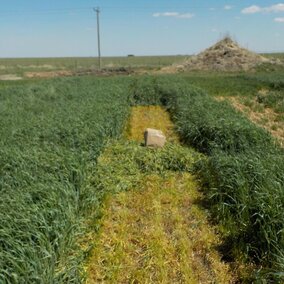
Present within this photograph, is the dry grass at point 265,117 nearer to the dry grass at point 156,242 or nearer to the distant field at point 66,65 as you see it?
the dry grass at point 156,242

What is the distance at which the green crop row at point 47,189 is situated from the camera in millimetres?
3625

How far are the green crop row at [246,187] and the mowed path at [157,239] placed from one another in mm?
333

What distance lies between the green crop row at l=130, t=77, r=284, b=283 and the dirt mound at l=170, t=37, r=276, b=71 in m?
33.5

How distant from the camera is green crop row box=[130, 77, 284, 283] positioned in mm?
4406

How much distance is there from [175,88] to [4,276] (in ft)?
49.2

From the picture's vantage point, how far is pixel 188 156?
814 cm

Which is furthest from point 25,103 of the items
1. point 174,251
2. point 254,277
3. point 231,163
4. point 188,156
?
point 254,277

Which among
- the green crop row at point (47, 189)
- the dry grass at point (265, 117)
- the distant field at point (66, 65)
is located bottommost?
the dry grass at point (265, 117)

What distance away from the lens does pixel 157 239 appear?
4945 millimetres

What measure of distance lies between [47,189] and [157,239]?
167cm

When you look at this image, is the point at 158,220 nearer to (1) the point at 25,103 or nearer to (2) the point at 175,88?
(1) the point at 25,103

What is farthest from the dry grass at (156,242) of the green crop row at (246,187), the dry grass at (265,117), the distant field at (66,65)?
the distant field at (66,65)

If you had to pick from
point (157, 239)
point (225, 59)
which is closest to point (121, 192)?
point (157, 239)

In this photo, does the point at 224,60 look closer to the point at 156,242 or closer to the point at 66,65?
the point at 66,65
